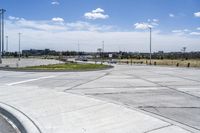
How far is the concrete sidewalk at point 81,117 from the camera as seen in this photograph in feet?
25.0

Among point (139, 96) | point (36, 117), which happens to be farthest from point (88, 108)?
point (139, 96)

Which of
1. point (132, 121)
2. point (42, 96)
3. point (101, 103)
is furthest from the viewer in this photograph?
point (42, 96)

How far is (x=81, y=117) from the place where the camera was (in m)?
8.91

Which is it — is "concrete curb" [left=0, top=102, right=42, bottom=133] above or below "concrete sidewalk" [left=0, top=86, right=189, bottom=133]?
below

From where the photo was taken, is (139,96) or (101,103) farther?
(139,96)

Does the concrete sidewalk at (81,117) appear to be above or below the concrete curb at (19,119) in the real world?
above

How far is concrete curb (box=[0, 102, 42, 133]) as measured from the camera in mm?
7952

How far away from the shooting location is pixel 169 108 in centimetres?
1054

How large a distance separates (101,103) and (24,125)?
3374 mm

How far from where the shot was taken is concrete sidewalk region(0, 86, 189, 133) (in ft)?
25.0

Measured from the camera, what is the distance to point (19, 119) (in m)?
8.98

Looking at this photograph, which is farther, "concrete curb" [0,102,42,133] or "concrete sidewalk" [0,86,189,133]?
"concrete curb" [0,102,42,133]

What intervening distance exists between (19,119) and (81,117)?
1637 mm

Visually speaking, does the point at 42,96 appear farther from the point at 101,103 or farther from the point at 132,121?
the point at 132,121
